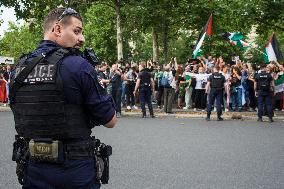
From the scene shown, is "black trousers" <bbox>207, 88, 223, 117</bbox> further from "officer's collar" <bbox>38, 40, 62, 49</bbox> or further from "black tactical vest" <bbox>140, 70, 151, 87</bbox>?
"officer's collar" <bbox>38, 40, 62, 49</bbox>

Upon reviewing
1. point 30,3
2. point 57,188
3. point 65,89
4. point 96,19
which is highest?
point 96,19

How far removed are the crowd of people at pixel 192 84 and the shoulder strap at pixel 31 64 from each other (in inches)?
587

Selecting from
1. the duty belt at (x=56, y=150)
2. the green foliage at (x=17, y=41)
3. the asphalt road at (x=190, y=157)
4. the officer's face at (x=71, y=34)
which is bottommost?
the asphalt road at (x=190, y=157)

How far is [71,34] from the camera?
3318mm

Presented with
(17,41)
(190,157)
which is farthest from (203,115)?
(17,41)

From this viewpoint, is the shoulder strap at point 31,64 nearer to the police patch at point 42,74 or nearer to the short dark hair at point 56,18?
the police patch at point 42,74

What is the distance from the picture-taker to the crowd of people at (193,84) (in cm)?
1900

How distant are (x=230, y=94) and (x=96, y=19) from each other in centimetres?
3469

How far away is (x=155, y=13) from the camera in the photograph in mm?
30578

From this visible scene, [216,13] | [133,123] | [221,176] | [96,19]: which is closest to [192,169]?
[221,176]

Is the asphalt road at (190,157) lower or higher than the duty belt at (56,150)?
lower

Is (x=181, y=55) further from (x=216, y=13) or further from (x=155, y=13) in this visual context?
(x=155, y=13)

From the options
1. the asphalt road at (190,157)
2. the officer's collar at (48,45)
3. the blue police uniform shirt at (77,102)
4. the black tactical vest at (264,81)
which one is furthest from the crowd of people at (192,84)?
the blue police uniform shirt at (77,102)

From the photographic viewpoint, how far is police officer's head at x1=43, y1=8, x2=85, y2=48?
3293 millimetres
